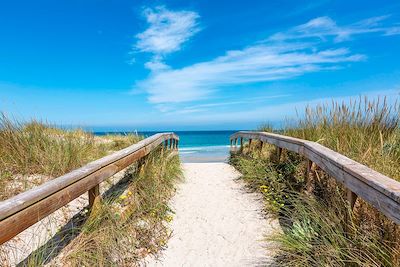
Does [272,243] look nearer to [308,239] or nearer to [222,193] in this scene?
[308,239]

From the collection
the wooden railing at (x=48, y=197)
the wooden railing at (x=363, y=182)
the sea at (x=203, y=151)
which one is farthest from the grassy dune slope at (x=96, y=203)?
the sea at (x=203, y=151)

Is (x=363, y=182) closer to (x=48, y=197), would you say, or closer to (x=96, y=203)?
(x=48, y=197)

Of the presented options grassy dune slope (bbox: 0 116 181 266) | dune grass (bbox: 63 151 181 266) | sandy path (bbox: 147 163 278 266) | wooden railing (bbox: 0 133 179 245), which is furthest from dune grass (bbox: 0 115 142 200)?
sandy path (bbox: 147 163 278 266)

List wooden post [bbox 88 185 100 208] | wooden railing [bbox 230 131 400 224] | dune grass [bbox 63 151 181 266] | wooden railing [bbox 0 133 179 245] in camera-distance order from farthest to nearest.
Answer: wooden post [bbox 88 185 100 208] < dune grass [bbox 63 151 181 266] < wooden railing [bbox 230 131 400 224] < wooden railing [bbox 0 133 179 245]

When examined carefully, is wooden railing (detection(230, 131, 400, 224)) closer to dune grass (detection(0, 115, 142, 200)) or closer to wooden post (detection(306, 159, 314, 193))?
wooden post (detection(306, 159, 314, 193))

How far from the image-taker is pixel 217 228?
420 cm

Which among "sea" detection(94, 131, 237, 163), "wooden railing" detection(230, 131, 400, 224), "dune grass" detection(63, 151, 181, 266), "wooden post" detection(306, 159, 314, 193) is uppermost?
"wooden railing" detection(230, 131, 400, 224)

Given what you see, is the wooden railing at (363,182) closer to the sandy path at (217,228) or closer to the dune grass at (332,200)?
the dune grass at (332,200)

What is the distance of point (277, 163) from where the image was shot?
19.6 feet

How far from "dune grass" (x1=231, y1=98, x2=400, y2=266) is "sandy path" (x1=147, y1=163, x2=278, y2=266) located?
30 centimetres

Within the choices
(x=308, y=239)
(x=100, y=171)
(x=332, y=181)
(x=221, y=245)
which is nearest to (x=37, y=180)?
(x=100, y=171)

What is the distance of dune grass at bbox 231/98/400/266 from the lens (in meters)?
2.40

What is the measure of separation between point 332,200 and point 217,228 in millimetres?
1655

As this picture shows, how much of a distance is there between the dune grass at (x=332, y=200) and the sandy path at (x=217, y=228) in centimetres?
30
